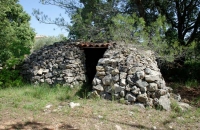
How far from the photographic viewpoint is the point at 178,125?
438cm

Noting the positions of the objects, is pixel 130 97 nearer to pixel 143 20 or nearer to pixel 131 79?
pixel 131 79

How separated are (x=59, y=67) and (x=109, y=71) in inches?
92.2

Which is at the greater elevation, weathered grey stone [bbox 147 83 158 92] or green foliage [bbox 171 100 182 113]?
weathered grey stone [bbox 147 83 158 92]

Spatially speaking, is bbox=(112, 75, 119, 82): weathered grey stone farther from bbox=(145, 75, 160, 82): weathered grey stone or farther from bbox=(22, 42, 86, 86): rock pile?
bbox=(22, 42, 86, 86): rock pile

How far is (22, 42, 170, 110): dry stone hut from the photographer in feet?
17.6

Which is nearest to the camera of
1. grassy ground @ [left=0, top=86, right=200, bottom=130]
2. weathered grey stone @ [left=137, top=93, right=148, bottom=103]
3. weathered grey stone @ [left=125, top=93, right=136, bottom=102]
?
grassy ground @ [left=0, top=86, right=200, bottom=130]

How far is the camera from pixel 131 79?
5.63 metres

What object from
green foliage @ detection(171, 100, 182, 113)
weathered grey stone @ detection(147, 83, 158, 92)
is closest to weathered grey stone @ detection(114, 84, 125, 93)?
weathered grey stone @ detection(147, 83, 158, 92)

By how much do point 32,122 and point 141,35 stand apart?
387 centimetres

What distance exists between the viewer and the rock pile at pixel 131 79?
532cm

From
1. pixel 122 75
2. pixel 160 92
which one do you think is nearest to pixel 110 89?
pixel 122 75

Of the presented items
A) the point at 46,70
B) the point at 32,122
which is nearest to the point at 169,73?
the point at 46,70

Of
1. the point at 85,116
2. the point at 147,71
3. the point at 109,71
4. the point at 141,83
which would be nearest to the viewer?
the point at 85,116

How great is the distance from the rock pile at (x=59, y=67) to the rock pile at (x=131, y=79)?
140 cm
